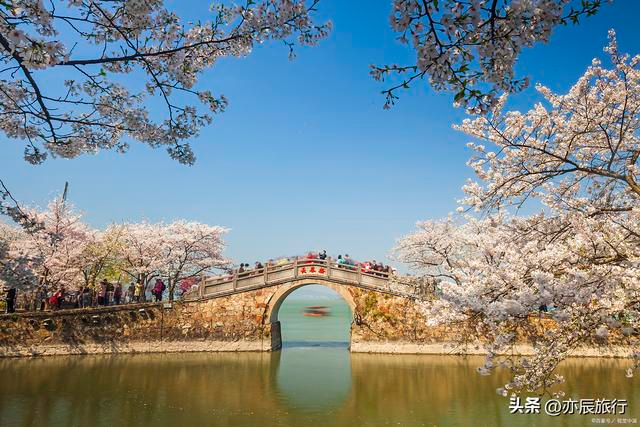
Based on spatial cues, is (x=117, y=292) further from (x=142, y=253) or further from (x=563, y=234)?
(x=563, y=234)

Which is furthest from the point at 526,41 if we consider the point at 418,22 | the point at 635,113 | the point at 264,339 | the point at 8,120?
the point at 264,339

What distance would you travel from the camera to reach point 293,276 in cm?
2000

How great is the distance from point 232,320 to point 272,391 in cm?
848

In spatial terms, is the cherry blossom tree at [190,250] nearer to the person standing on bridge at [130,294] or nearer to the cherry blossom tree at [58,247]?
the person standing on bridge at [130,294]

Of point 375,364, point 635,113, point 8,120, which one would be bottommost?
point 375,364

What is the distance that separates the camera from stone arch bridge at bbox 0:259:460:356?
18.2 metres

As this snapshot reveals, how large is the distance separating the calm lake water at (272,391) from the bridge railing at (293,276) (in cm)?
349

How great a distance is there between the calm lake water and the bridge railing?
11.5ft

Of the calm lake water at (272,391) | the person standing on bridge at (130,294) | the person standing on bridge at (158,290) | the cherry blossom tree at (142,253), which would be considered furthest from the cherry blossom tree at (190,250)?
the calm lake water at (272,391)

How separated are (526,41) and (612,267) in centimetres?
359

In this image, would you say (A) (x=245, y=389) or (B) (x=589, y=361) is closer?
(A) (x=245, y=389)

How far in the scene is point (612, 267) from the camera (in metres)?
4.70

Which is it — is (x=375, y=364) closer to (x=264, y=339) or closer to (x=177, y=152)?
(x=264, y=339)

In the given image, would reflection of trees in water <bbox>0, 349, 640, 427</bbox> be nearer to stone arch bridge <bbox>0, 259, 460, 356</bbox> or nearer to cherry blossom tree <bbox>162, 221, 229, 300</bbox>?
stone arch bridge <bbox>0, 259, 460, 356</bbox>
